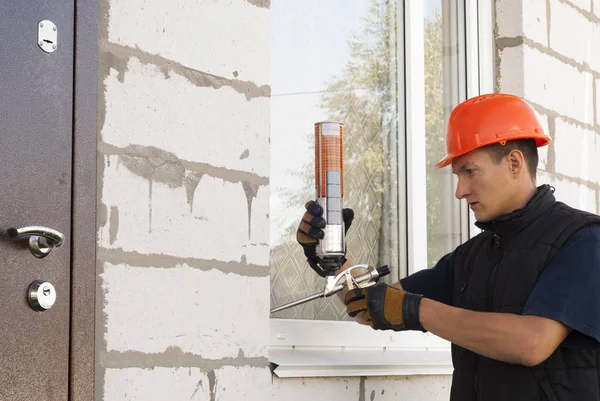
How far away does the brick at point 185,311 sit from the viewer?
2514 mm

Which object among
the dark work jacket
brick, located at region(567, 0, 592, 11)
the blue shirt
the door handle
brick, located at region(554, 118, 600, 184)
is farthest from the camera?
brick, located at region(567, 0, 592, 11)

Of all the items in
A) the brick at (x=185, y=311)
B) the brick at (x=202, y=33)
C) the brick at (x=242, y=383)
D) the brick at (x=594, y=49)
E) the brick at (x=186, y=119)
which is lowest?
the brick at (x=242, y=383)

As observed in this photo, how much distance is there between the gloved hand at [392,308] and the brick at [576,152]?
5.76ft

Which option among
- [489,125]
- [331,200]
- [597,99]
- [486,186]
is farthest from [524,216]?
[597,99]

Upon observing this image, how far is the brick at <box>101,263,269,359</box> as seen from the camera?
2.51m

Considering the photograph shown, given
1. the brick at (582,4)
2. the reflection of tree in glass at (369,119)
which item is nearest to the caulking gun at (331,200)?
the reflection of tree in glass at (369,119)

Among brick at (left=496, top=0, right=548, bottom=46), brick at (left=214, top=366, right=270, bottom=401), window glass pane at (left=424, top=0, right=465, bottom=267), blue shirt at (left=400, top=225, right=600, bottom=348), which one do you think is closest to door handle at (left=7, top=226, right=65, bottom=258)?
brick at (left=214, top=366, right=270, bottom=401)

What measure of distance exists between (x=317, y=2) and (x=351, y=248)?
930 mm

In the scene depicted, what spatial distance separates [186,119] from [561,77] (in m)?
2.27

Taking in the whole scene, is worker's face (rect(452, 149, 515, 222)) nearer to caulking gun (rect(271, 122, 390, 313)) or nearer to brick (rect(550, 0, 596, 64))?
caulking gun (rect(271, 122, 390, 313))

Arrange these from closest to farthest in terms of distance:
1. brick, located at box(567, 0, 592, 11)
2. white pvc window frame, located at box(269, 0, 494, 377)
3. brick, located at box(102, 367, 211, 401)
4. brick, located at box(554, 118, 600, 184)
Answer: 1. brick, located at box(102, 367, 211, 401)
2. white pvc window frame, located at box(269, 0, 494, 377)
3. brick, located at box(554, 118, 600, 184)
4. brick, located at box(567, 0, 592, 11)

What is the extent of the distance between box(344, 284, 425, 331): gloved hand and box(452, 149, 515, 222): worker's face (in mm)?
373

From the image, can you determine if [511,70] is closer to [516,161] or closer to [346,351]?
[516,161]

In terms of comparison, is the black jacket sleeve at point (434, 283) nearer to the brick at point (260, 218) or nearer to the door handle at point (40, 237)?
A: the brick at point (260, 218)
